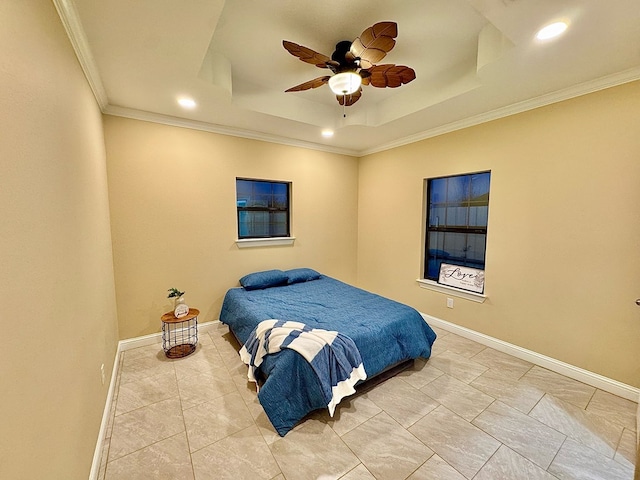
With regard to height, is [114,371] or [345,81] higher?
[345,81]

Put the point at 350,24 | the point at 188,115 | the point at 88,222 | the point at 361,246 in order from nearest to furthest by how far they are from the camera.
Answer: the point at 88,222 → the point at 350,24 → the point at 188,115 → the point at 361,246

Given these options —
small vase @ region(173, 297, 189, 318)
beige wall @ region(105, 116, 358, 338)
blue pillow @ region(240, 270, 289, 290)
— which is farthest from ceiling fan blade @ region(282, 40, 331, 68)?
small vase @ region(173, 297, 189, 318)

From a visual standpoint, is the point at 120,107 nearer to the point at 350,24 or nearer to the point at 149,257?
the point at 149,257

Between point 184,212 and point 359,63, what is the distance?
243 cm

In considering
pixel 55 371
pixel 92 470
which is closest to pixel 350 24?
pixel 55 371

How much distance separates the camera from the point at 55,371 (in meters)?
1.07

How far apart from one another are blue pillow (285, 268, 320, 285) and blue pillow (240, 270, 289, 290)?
69mm

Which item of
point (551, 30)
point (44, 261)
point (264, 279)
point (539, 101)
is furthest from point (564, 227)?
point (44, 261)

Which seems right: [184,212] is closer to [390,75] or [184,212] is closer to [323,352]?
[323,352]

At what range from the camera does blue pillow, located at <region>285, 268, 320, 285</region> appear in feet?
11.6

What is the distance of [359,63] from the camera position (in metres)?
1.95

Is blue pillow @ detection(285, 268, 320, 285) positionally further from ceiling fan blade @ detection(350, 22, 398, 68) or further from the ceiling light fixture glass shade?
ceiling fan blade @ detection(350, 22, 398, 68)

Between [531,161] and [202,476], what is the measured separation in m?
3.64

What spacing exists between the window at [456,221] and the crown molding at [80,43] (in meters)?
3.59
